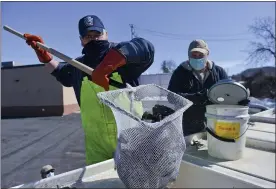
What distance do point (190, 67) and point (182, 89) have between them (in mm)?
237

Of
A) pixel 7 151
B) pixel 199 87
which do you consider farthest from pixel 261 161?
pixel 7 151

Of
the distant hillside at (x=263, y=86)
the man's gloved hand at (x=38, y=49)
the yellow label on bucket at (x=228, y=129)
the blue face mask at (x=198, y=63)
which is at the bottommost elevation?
the distant hillside at (x=263, y=86)

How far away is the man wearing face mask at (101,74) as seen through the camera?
5.75 ft

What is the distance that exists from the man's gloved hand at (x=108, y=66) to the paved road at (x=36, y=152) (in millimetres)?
4606

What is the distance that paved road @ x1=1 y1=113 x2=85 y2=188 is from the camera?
6180 mm

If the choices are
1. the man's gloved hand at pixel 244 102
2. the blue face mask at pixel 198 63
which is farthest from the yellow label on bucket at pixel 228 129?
the blue face mask at pixel 198 63

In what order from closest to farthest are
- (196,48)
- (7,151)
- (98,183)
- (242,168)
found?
(242,168)
(98,183)
(196,48)
(7,151)

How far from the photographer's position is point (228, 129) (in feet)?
4.99

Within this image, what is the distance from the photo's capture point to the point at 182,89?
2.75m

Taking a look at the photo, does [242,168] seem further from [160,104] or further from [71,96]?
[71,96]

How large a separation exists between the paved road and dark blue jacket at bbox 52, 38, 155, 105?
3.99 metres

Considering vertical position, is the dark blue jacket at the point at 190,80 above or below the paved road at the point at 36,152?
above

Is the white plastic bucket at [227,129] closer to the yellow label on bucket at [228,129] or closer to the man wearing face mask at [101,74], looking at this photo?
the yellow label on bucket at [228,129]

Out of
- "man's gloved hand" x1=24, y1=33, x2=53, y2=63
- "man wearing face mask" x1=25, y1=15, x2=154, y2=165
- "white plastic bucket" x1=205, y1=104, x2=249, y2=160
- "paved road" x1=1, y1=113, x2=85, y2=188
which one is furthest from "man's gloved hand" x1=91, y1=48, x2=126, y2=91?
"paved road" x1=1, y1=113, x2=85, y2=188
